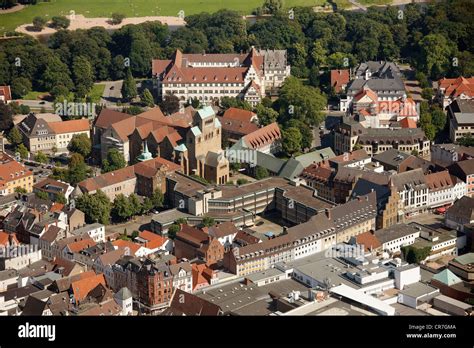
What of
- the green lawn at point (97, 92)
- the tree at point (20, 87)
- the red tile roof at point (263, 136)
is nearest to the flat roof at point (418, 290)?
the red tile roof at point (263, 136)

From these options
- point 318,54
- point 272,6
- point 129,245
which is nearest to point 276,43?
point 318,54

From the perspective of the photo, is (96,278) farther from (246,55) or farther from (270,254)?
(246,55)

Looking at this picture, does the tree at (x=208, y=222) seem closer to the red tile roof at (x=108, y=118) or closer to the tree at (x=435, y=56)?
the red tile roof at (x=108, y=118)

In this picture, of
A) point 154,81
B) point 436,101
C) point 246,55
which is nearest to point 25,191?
point 154,81

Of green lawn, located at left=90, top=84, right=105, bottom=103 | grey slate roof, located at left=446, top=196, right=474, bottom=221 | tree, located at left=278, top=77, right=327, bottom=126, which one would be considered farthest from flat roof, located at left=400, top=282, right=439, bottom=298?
green lawn, located at left=90, top=84, right=105, bottom=103

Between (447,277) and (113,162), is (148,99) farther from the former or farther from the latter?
(447,277)
